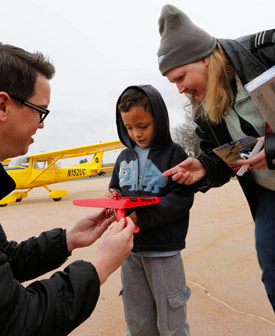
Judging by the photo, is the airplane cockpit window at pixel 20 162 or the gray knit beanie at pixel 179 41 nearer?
the gray knit beanie at pixel 179 41

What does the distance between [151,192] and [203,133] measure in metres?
0.48

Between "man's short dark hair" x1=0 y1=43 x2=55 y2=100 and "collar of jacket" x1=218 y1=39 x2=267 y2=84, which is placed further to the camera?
"collar of jacket" x1=218 y1=39 x2=267 y2=84

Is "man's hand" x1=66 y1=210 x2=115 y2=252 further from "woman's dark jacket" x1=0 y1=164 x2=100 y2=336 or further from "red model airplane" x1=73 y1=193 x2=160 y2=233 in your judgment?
"woman's dark jacket" x1=0 y1=164 x2=100 y2=336

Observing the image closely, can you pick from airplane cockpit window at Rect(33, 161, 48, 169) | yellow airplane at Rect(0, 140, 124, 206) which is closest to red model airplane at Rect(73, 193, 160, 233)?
yellow airplane at Rect(0, 140, 124, 206)

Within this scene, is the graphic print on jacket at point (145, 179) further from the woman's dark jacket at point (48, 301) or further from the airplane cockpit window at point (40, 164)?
the airplane cockpit window at point (40, 164)

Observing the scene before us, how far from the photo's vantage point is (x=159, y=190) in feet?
4.43

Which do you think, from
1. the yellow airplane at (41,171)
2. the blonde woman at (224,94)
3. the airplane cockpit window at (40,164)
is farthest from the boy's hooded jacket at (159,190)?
the airplane cockpit window at (40,164)

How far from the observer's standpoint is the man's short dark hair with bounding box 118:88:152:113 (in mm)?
1388

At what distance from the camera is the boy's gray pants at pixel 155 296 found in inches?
48.2

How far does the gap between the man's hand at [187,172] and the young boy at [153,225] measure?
0.08 metres

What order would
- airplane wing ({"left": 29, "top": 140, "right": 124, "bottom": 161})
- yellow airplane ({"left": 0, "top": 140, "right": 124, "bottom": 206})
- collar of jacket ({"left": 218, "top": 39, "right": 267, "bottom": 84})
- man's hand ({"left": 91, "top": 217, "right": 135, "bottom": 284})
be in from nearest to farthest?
man's hand ({"left": 91, "top": 217, "right": 135, "bottom": 284}) → collar of jacket ({"left": 218, "top": 39, "right": 267, "bottom": 84}) → yellow airplane ({"left": 0, "top": 140, "right": 124, "bottom": 206}) → airplane wing ({"left": 29, "top": 140, "right": 124, "bottom": 161})

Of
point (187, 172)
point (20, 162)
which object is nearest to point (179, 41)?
point (187, 172)

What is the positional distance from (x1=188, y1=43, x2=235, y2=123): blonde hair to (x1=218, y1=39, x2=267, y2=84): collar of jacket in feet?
0.20

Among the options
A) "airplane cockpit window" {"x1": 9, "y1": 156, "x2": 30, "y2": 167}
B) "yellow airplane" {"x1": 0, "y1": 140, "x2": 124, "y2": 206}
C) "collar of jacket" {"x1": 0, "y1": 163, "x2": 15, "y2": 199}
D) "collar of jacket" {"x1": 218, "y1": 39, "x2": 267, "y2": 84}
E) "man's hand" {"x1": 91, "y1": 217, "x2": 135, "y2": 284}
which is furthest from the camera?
"airplane cockpit window" {"x1": 9, "y1": 156, "x2": 30, "y2": 167}
